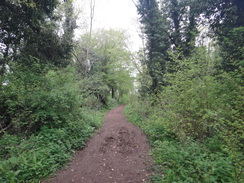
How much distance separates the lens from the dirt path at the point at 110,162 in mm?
3074

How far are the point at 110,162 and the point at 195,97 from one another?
372cm

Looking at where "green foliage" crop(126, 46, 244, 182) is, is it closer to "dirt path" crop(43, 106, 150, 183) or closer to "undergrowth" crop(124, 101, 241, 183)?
"undergrowth" crop(124, 101, 241, 183)

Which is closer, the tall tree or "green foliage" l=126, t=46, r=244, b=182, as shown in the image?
"green foliage" l=126, t=46, r=244, b=182

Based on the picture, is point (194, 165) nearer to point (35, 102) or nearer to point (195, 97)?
point (195, 97)

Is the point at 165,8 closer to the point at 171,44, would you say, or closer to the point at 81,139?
the point at 171,44

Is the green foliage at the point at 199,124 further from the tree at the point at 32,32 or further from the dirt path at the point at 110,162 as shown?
the tree at the point at 32,32

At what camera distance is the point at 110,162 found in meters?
3.82

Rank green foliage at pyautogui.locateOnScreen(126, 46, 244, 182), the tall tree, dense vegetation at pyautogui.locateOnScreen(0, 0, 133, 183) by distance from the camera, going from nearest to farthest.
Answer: green foliage at pyautogui.locateOnScreen(126, 46, 244, 182)
dense vegetation at pyautogui.locateOnScreen(0, 0, 133, 183)
the tall tree

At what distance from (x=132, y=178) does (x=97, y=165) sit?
4.08ft

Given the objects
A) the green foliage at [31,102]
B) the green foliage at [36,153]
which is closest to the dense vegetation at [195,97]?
the green foliage at [36,153]

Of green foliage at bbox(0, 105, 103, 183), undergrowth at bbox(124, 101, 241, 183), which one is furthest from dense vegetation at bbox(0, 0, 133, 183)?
undergrowth at bbox(124, 101, 241, 183)

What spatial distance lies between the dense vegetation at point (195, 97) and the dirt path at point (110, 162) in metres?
0.49

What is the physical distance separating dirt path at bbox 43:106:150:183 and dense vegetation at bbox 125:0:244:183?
1.62 feet

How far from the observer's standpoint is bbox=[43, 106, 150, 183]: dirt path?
121 inches
